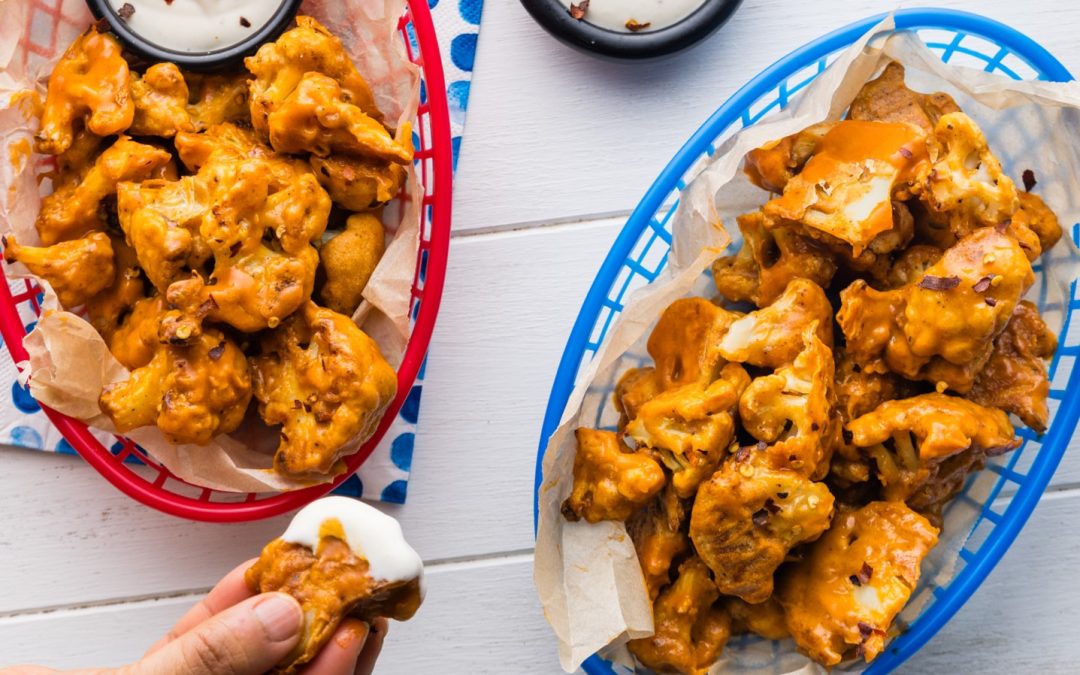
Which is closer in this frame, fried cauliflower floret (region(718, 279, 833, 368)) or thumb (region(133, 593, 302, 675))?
thumb (region(133, 593, 302, 675))

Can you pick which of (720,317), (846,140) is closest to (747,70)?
(846,140)

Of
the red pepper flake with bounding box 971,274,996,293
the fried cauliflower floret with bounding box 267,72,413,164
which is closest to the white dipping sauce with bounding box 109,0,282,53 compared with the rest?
the fried cauliflower floret with bounding box 267,72,413,164

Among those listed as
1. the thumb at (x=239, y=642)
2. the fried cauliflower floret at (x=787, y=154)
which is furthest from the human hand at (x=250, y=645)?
the fried cauliflower floret at (x=787, y=154)

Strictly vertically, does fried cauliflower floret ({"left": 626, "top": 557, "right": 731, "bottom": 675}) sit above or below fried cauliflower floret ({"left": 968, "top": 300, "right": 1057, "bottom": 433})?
below

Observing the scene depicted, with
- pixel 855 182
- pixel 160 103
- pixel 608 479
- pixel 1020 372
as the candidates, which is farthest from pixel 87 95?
pixel 1020 372

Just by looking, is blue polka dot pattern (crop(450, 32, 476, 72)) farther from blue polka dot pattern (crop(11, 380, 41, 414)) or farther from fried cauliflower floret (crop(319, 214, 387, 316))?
blue polka dot pattern (crop(11, 380, 41, 414))

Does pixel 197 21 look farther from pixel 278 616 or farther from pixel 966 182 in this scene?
pixel 966 182

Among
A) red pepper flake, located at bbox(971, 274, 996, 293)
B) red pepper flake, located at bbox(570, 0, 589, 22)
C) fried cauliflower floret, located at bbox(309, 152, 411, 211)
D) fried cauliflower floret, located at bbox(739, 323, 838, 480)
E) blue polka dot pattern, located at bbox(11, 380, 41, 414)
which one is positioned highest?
red pepper flake, located at bbox(570, 0, 589, 22)
